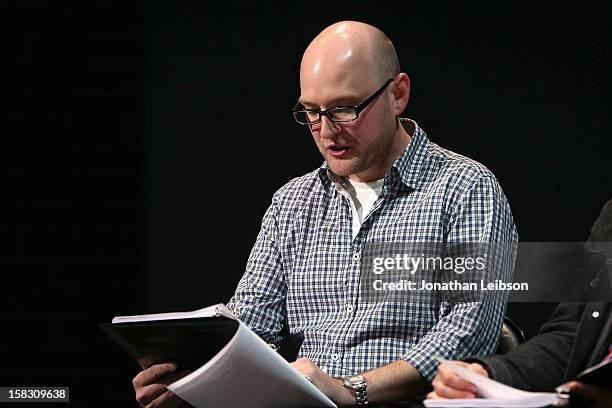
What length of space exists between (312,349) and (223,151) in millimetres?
948

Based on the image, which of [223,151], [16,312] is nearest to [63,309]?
[16,312]

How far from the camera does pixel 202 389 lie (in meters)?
1.80

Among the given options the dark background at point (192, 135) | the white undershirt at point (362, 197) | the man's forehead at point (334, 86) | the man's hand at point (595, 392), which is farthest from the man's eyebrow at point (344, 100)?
the man's hand at point (595, 392)

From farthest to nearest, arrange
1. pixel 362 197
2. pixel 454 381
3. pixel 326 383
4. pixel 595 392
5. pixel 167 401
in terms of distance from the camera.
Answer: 1. pixel 362 197
2. pixel 167 401
3. pixel 326 383
4. pixel 454 381
5. pixel 595 392

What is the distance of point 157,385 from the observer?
2.18m

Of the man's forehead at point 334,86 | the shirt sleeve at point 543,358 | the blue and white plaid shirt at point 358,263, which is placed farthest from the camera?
the man's forehead at point 334,86

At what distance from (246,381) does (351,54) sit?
101 cm

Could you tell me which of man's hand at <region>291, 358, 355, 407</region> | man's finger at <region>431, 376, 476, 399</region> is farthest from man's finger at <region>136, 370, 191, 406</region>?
man's finger at <region>431, 376, 476, 399</region>

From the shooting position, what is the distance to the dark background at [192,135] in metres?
2.94

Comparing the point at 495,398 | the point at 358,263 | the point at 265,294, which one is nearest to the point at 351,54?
the point at 358,263

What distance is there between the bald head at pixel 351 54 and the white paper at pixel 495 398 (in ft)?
3.50

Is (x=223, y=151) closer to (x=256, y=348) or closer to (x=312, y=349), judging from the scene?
(x=312, y=349)

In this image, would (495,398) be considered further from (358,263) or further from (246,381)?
(358,263)

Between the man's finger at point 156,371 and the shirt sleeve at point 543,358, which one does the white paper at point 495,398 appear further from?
the man's finger at point 156,371
